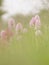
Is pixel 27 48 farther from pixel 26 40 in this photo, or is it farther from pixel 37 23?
pixel 37 23

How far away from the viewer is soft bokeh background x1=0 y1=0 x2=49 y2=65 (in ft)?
3.67

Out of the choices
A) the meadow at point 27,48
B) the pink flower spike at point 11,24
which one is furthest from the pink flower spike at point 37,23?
the pink flower spike at point 11,24

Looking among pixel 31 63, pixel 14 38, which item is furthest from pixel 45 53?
pixel 14 38

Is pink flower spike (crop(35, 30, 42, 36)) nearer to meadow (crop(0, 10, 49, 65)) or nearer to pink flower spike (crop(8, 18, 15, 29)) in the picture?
meadow (crop(0, 10, 49, 65))

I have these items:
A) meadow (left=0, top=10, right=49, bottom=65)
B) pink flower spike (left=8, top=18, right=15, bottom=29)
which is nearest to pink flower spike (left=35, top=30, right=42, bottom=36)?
meadow (left=0, top=10, right=49, bottom=65)

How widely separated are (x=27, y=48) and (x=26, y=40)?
0.05 m

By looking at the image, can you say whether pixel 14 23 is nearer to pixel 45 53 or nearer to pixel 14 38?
pixel 14 38

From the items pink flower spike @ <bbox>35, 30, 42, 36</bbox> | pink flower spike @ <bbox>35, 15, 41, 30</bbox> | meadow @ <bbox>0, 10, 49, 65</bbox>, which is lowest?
meadow @ <bbox>0, 10, 49, 65</bbox>

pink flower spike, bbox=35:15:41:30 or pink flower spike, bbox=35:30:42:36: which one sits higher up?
pink flower spike, bbox=35:15:41:30

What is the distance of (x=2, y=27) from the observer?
1171 mm

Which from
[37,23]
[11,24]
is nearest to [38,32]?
[37,23]

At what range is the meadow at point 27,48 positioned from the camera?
1.12 metres

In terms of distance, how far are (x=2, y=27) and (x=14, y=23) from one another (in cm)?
8

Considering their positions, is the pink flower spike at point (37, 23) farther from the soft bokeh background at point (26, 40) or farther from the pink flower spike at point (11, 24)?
the pink flower spike at point (11, 24)
